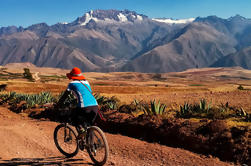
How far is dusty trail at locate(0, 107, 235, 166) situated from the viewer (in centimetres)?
626

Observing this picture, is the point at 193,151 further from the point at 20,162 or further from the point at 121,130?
the point at 20,162

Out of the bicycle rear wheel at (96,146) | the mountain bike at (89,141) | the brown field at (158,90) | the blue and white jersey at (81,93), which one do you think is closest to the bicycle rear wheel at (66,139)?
the mountain bike at (89,141)

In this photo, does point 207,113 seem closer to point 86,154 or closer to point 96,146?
point 86,154

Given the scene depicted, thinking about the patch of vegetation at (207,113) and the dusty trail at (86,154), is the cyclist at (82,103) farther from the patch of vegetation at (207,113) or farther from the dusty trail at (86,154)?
the patch of vegetation at (207,113)

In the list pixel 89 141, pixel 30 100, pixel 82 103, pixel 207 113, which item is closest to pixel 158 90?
pixel 30 100

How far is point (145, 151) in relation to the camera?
23.0ft

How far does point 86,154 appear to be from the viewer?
6820 mm

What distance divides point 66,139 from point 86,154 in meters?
0.66

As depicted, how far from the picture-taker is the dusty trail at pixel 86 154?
246 inches

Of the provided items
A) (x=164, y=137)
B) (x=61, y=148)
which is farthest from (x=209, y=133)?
(x=61, y=148)

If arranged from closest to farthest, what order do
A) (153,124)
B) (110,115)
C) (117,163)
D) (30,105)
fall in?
(117,163) < (153,124) < (110,115) < (30,105)

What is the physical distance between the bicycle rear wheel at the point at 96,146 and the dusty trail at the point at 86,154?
290 mm

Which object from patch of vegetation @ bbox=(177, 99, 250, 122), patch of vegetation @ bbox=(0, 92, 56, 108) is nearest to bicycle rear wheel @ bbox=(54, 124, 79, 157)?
patch of vegetation @ bbox=(177, 99, 250, 122)

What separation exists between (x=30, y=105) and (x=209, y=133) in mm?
10545
